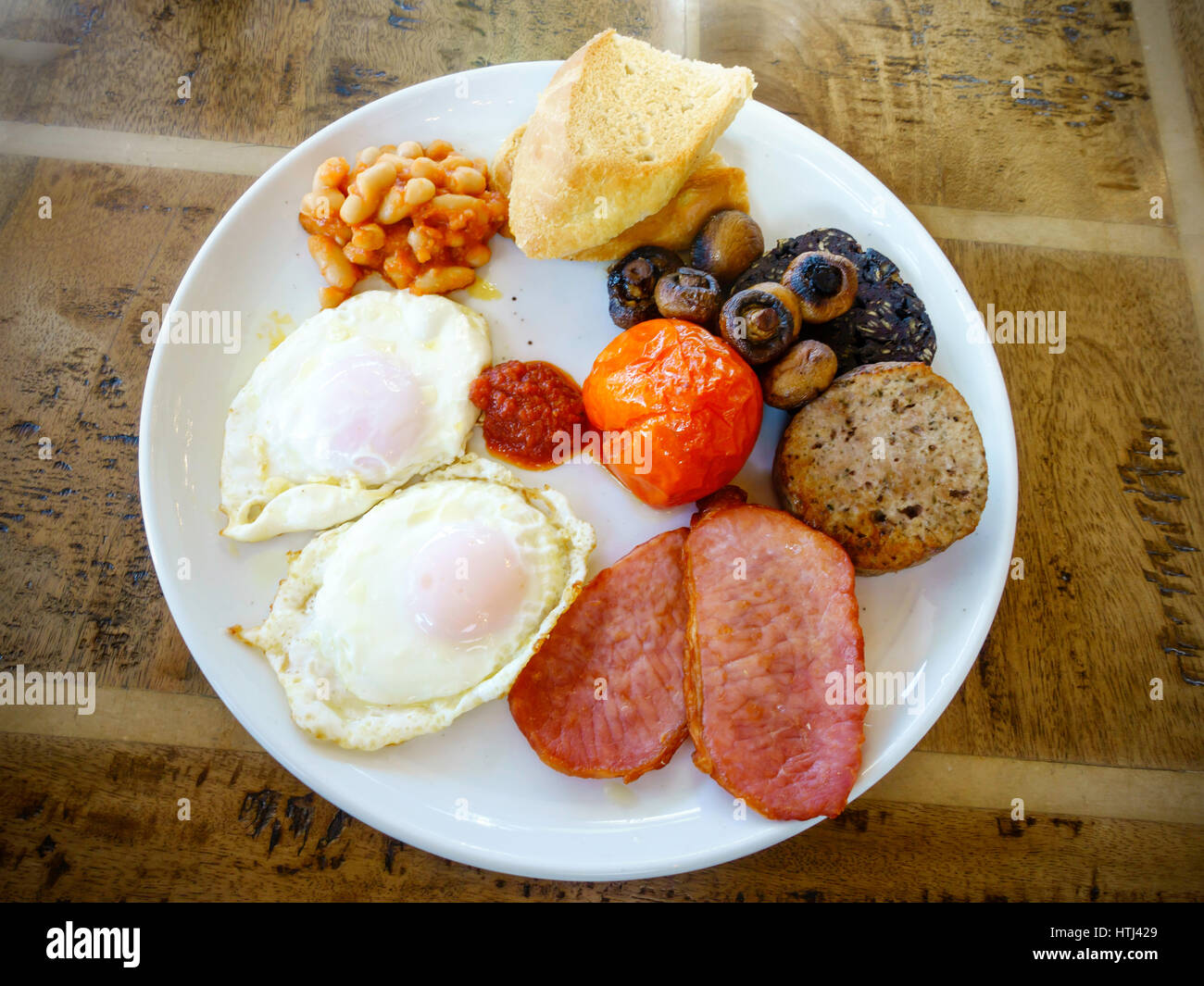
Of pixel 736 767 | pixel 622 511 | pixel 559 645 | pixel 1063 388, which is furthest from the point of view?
pixel 1063 388

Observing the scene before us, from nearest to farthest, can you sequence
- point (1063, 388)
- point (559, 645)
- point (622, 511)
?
point (559, 645), point (622, 511), point (1063, 388)

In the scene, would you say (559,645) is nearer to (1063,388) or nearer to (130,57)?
(1063,388)

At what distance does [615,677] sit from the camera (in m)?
2.10

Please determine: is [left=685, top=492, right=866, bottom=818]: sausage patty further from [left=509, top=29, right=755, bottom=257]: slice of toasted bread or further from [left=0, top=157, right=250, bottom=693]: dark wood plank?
[left=0, top=157, right=250, bottom=693]: dark wood plank

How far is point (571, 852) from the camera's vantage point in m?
2.02

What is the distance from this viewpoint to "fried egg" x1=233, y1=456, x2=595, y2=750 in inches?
79.6

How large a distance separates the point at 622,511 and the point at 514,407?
44 centimetres

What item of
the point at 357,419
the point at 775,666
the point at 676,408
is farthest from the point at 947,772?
the point at 357,419

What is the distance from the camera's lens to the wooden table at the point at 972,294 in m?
2.21

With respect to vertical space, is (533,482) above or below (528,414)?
below

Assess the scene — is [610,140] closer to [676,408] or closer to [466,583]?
[676,408]

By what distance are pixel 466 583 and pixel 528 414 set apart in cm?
52
